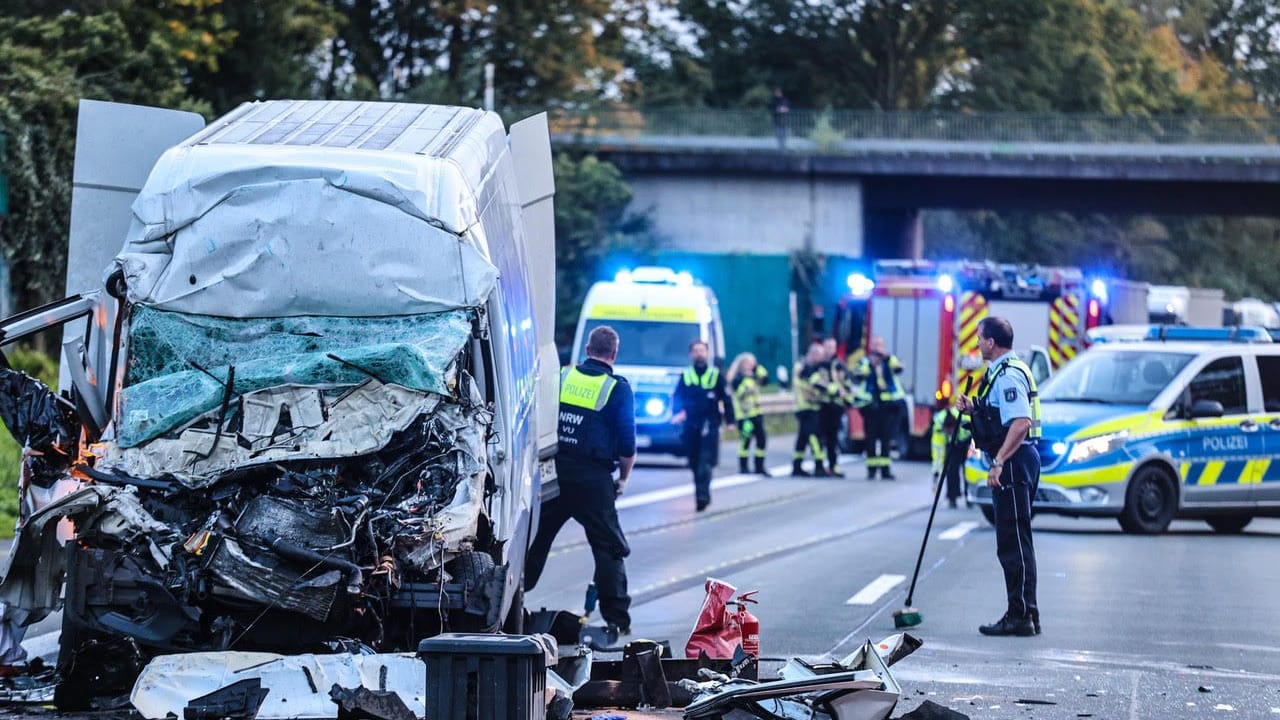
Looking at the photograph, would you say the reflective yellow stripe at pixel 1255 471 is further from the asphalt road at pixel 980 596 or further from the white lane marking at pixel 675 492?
the white lane marking at pixel 675 492

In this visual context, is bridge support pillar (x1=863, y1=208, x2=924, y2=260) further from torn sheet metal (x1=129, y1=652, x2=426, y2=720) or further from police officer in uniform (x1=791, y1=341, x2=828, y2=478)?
torn sheet metal (x1=129, y1=652, x2=426, y2=720)

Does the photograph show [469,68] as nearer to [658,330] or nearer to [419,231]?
[658,330]

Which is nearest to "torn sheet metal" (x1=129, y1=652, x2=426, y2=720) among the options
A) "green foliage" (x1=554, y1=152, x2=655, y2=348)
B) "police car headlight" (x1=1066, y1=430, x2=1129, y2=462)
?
"police car headlight" (x1=1066, y1=430, x2=1129, y2=462)

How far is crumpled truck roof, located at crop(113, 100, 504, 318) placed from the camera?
8.24m

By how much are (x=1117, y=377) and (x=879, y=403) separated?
750cm

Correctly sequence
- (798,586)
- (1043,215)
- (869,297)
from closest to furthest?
1. (798,586)
2. (869,297)
3. (1043,215)

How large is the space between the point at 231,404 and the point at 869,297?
Result: 77.4 ft

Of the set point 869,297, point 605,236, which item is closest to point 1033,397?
point 869,297

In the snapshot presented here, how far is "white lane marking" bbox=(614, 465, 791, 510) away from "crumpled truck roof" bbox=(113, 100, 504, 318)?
458 inches

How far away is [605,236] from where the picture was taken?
47438 millimetres

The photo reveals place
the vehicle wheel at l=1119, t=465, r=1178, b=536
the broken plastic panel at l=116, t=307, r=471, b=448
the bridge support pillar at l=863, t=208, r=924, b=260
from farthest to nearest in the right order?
the bridge support pillar at l=863, t=208, r=924, b=260, the vehicle wheel at l=1119, t=465, r=1178, b=536, the broken plastic panel at l=116, t=307, r=471, b=448

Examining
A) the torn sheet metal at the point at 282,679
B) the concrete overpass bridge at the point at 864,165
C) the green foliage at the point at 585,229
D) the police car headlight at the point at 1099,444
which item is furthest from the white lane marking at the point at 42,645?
the concrete overpass bridge at the point at 864,165

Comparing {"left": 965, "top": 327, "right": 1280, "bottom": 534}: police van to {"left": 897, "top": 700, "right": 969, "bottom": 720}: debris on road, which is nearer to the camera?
{"left": 897, "top": 700, "right": 969, "bottom": 720}: debris on road

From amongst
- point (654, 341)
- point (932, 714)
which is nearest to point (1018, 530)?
point (932, 714)
